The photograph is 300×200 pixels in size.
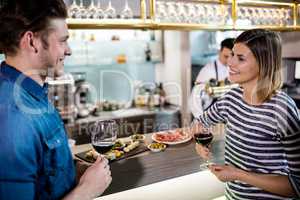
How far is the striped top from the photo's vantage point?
46.6 inches

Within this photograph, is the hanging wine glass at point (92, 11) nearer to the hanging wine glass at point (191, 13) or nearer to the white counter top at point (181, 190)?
the hanging wine glass at point (191, 13)

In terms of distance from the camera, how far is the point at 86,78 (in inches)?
171

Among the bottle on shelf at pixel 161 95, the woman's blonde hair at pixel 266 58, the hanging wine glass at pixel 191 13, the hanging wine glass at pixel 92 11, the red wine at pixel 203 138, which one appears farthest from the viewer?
the bottle on shelf at pixel 161 95

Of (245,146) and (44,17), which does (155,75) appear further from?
(44,17)

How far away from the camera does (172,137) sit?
208 cm

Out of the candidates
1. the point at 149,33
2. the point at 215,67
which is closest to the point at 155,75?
the point at 149,33

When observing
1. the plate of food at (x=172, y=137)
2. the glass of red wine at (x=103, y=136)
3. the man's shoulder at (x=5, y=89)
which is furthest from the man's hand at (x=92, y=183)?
the plate of food at (x=172, y=137)

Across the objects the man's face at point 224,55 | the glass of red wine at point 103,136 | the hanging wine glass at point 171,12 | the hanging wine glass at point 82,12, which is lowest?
the glass of red wine at point 103,136

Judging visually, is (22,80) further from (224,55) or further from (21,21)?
(224,55)

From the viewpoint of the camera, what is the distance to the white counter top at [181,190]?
1.60 metres

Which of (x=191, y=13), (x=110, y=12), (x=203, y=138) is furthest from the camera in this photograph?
(x=191, y=13)

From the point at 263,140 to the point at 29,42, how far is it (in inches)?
40.2

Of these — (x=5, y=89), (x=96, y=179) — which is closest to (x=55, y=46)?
(x=5, y=89)

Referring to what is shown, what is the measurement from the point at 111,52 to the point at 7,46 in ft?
11.6
